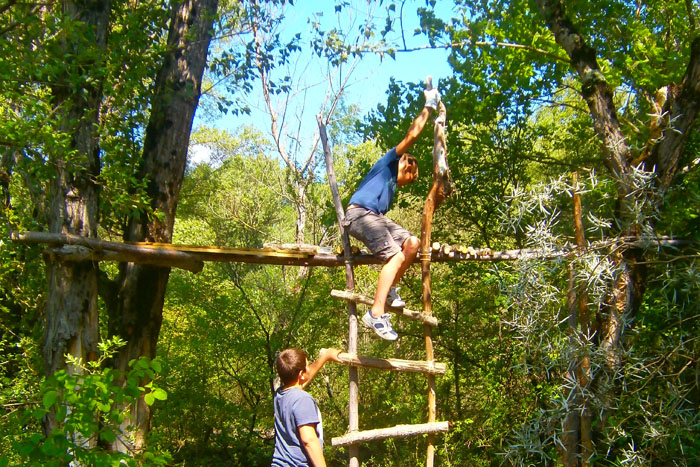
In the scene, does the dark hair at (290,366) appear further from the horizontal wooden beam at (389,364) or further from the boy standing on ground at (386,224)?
the boy standing on ground at (386,224)

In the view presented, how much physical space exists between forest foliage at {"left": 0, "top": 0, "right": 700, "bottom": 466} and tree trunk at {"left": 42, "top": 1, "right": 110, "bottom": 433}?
0.03 meters

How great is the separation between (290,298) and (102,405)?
4.85 m

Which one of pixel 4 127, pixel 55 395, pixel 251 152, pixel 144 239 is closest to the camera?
pixel 55 395

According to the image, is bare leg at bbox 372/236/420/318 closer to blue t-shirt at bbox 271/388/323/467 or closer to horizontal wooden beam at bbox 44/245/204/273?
blue t-shirt at bbox 271/388/323/467

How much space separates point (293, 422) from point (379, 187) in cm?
161

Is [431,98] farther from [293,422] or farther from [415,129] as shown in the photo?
[293,422]

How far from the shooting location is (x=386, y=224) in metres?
3.72

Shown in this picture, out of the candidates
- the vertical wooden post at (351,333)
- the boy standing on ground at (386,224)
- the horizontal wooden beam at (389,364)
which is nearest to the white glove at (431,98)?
the boy standing on ground at (386,224)

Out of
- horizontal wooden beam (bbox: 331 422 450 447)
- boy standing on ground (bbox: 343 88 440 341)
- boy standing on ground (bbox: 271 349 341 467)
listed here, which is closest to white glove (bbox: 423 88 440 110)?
boy standing on ground (bbox: 343 88 440 341)

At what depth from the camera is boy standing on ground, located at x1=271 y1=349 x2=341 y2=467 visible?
8.61 ft

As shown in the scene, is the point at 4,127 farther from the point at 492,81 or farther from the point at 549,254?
the point at 492,81

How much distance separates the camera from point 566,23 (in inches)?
166

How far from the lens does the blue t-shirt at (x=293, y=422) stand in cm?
264

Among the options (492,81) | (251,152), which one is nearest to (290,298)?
(492,81)
